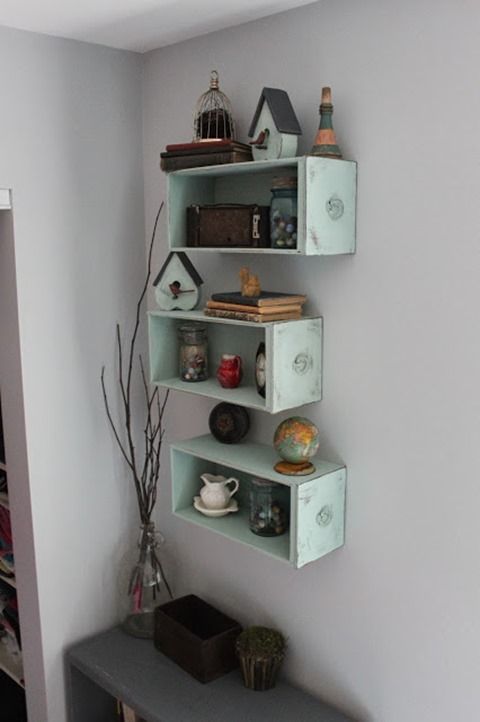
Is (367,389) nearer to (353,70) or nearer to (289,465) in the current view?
(289,465)

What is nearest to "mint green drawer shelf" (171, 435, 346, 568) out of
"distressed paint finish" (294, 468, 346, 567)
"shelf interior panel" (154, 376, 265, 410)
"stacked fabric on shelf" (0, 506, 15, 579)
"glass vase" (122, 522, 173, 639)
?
"distressed paint finish" (294, 468, 346, 567)

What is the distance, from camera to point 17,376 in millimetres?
2096

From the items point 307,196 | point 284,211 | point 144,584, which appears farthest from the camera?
point 144,584

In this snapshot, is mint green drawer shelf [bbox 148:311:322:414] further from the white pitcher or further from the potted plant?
the potted plant

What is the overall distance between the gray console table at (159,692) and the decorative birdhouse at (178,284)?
3.50 ft

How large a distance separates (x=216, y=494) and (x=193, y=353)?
1.33ft

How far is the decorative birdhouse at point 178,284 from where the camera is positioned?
2006 mm

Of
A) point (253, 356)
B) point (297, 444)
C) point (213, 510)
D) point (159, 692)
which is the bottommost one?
point (159, 692)

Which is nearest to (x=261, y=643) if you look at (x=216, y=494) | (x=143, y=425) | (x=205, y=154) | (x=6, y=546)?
(x=216, y=494)

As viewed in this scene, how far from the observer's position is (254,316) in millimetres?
1744

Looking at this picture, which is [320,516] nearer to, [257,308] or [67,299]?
[257,308]

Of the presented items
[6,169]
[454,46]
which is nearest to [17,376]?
[6,169]

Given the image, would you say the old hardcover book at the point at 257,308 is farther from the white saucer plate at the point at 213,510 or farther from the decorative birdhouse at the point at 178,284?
the white saucer plate at the point at 213,510

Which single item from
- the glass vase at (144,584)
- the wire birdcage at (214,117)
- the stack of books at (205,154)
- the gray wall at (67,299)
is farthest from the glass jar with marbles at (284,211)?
the glass vase at (144,584)
